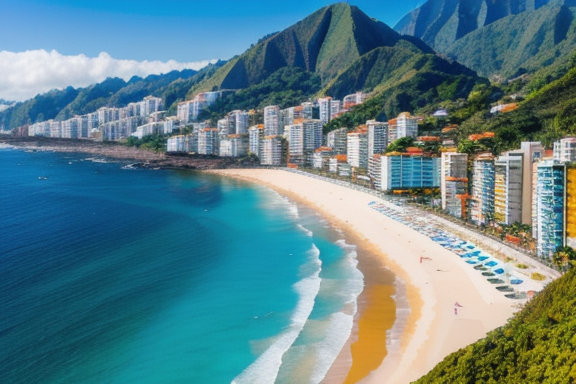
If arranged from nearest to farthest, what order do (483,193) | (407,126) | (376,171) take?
1. (483,193)
2. (376,171)
3. (407,126)

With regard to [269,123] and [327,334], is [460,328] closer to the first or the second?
[327,334]

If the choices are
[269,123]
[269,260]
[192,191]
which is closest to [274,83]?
[269,123]

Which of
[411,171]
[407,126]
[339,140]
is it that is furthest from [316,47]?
[411,171]

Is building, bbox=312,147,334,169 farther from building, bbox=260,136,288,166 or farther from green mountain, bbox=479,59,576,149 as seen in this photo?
green mountain, bbox=479,59,576,149

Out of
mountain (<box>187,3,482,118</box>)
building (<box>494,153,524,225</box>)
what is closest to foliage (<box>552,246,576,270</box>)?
building (<box>494,153,524,225</box>)

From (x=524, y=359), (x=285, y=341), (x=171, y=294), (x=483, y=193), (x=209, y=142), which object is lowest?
(x=285, y=341)

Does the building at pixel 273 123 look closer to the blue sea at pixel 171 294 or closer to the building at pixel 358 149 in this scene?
the building at pixel 358 149

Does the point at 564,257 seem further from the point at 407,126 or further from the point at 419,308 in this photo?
the point at 407,126

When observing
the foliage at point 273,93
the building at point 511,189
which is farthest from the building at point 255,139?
the building at point 511,189
